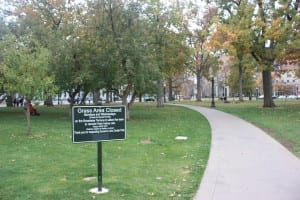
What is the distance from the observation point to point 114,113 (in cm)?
750

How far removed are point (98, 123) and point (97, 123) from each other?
18 millimetres

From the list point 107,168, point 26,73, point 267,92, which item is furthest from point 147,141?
point 267,92

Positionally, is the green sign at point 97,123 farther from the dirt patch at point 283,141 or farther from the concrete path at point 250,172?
the dirt patch at point 283,141

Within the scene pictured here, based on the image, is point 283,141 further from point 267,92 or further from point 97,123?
point 267,92

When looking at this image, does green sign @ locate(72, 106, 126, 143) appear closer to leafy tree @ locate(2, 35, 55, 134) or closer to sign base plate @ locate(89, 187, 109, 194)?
sign base plate @ locate(89, 187, 109, 194)

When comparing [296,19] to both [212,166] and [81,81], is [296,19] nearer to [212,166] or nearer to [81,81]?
[81,81]

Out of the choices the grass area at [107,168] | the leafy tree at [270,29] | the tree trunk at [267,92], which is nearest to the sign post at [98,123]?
the grass area at [107,168]

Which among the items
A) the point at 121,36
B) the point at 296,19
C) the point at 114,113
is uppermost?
the point at 296,19

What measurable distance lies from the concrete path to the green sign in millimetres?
1793

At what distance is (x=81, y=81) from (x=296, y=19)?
54.5 feet

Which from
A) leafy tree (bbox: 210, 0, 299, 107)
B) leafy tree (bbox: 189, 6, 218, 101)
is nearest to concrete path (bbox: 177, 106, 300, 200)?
leafy tree (bbox: 210, 0, 299, 107)

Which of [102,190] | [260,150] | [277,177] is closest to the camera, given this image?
[102,190]

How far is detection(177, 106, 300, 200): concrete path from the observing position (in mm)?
7121

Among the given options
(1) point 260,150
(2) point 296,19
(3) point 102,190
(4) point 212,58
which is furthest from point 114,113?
(4) point 212,58
